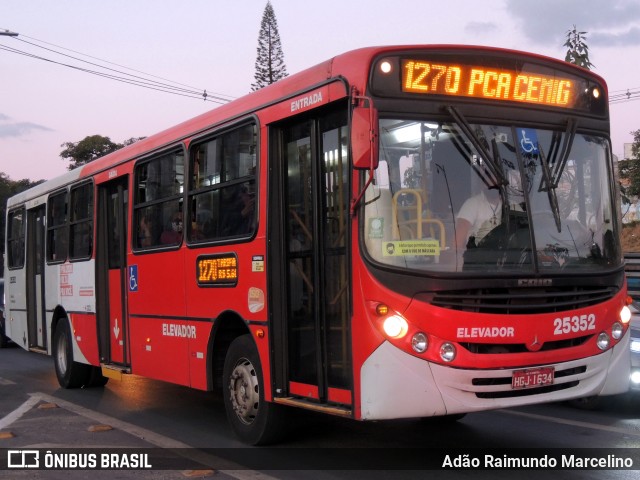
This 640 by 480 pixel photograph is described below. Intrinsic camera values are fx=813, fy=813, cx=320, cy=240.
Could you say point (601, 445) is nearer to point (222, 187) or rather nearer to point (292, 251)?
point (292, 251)

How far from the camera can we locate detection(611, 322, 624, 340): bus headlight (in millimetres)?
6680

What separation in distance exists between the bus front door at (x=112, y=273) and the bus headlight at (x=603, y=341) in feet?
19.7

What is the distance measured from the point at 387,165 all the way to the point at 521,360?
1770 millimetres

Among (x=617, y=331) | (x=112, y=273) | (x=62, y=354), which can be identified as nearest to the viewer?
(x=617, y=331)

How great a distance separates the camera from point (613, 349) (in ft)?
21.9

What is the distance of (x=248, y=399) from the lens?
7.58 m

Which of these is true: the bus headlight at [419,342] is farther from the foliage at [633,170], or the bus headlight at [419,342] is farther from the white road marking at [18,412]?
the foliage at [633,170]

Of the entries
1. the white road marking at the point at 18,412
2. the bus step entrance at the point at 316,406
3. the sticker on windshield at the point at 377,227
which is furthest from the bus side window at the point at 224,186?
the white road marking at the point at 18,412

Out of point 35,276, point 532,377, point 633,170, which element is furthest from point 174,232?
point 633,170

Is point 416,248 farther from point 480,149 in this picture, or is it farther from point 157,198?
point 157,198

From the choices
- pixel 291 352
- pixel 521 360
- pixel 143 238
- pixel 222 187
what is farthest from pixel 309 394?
→ pixel 143 238

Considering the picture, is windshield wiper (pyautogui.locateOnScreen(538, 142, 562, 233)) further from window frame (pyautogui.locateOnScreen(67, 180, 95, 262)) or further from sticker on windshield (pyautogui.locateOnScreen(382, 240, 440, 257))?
window frame (pyautogui.locateOnScreen(67, 180, 95, 262))

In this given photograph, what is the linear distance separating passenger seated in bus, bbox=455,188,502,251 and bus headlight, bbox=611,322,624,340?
145 centimetres

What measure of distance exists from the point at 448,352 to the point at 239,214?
2722mm
